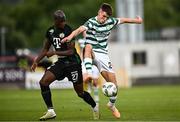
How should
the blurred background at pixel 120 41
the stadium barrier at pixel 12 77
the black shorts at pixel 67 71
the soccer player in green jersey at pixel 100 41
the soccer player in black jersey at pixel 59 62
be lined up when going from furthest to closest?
the blurred background at pixel 120 41
the stadium barrier at pixel 12 77
the soccer player in green jersey at pixel 100 41
the black shorts at pixel 67 71
the soccer player in black jersey at pixel 59 62

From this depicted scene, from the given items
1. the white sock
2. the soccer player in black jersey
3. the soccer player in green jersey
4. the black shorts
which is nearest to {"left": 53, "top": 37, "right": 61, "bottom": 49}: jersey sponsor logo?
the soccer player in black jersey

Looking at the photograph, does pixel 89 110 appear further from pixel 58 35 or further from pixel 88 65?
pixel 58 35

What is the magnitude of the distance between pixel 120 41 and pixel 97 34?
50.9 m

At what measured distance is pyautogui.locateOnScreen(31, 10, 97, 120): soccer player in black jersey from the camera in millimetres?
19109

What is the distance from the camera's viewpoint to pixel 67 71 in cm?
1934

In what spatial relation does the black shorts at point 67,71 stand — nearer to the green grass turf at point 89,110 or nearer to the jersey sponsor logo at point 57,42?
the jersey sponsor logo at point 57,42

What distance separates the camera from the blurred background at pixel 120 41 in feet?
150

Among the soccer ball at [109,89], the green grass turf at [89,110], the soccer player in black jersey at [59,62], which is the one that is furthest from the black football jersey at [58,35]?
the green grass turf at [89,110]

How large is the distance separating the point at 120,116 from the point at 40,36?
305 ft

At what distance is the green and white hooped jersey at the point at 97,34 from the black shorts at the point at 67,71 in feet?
2.26

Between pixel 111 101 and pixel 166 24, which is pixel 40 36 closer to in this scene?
A: pixel 166 24

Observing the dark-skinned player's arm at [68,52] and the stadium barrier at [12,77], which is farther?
the stadium barrier at [12,77]

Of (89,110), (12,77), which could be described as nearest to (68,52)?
(89,110)

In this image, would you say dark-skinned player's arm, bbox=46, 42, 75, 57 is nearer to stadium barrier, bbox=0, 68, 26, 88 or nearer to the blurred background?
the blurred background
